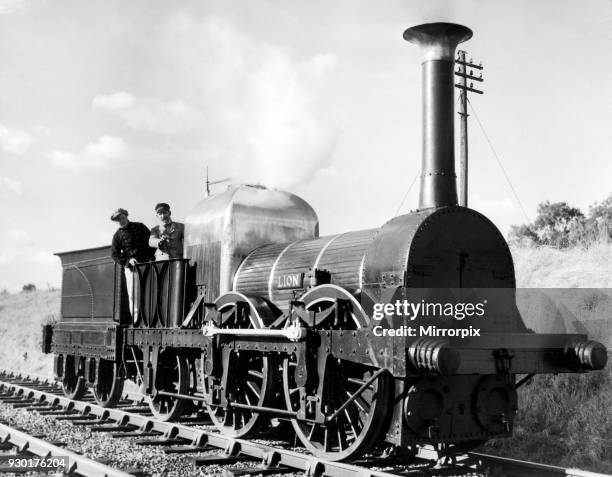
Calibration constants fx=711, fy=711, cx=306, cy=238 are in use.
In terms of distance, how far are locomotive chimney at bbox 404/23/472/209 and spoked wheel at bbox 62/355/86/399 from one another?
277 inches

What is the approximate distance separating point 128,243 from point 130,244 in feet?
0.10

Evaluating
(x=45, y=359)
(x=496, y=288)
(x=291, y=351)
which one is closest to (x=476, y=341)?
(x=496, y=288)

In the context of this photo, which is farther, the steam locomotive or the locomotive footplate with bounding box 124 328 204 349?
the locomotive footplate with bounding box 124 328 204 349

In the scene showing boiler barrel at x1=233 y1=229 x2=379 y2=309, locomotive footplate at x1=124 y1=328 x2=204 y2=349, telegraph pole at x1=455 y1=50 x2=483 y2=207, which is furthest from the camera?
telegraph pole at x1=455 y1=50 x2=483 y2=207

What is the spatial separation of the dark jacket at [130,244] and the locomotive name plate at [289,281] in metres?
3.11

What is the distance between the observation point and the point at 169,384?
917cm

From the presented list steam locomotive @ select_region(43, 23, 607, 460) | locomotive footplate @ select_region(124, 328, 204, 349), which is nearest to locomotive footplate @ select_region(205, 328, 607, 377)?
steam locomotive @ select_region(43, 23, 607, 460)

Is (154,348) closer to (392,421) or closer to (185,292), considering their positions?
(185,292)

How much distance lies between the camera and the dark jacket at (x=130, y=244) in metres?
9.86

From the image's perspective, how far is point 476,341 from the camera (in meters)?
5.89

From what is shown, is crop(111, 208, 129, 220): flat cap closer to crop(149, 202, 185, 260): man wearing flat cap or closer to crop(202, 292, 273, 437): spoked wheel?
crop(149, 202, 185, 260): man wearing flat cap

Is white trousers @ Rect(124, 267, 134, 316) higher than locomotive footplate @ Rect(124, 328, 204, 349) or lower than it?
higher

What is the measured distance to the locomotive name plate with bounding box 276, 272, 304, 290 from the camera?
23.7 feet

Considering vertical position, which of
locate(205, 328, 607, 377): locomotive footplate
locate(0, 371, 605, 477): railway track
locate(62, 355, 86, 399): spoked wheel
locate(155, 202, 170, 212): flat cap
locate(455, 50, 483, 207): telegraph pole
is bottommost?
locate(0, 371, 605, 477): railway track
